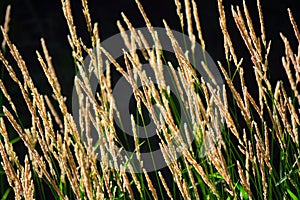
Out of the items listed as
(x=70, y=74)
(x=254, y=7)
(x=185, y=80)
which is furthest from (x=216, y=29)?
(x=185, y=80)

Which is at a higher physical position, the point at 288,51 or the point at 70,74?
the point at 70,74

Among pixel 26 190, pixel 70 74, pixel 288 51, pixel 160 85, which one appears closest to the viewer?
pixel 26 190

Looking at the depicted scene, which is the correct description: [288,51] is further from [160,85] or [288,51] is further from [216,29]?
[216,29]

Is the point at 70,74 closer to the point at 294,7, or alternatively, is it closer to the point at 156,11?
the point at 156,11

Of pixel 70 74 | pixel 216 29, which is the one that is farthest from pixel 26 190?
pixel 216 29

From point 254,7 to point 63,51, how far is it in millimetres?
1321

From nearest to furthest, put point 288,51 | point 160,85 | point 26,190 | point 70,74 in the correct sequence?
point 26,190 → point 288,51 → point 160,85 → point 70,74

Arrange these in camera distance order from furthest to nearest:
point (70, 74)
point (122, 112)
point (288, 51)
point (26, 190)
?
point (70, 74)
point (122, 112)
point (288, 51)
point (26, 190)

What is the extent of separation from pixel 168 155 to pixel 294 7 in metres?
2.78

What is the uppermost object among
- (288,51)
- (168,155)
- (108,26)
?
(108,26)

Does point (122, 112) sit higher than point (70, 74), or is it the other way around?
point (70, 74)

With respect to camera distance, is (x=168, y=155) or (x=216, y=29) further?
(x=216, y=29)

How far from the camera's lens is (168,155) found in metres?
1.35

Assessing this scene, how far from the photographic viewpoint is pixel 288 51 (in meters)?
1.39
